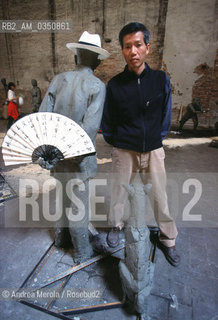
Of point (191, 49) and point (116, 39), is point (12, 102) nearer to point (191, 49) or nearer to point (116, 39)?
point (116, 39)

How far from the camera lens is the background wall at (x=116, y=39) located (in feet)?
26.9

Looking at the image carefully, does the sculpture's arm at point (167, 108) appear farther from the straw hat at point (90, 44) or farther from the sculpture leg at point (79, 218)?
the sculpture leg at point (79, 218)

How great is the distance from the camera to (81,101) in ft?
5.82

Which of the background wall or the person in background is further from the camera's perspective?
the background wall

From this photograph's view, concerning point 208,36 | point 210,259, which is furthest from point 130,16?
point 210,259

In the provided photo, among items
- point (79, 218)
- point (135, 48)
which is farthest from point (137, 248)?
point (135, 48)

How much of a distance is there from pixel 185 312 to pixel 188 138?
20.9ft

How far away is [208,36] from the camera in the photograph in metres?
8.05

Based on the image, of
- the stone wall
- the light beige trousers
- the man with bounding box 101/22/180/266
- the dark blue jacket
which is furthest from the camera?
the stone wall

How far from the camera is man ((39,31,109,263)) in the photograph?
1.76 m

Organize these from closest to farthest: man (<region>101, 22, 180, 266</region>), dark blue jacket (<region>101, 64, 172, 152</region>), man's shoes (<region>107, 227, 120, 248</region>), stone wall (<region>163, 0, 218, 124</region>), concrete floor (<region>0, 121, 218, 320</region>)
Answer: concrete floor (<region>0, 121, 218, 320</region>) < man (<region>101, 22, 180, 266</region>) < dark blue jacket (<region>101, 64, 172, 152</region>) < man's shoes (<region>107, 227, 120, 248</region>) < stone wall (<region>163, 0, 218, 124</region>)

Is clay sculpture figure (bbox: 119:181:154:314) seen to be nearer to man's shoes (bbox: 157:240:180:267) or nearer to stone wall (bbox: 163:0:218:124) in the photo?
man's shoes (bbox: 157:240:180:267)

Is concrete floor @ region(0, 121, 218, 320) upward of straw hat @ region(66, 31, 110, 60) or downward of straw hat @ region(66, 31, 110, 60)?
downward

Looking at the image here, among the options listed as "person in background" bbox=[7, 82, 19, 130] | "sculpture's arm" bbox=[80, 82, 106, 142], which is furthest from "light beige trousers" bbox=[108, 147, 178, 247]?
"person in background" bbox=[7, 82, 19, 130]
